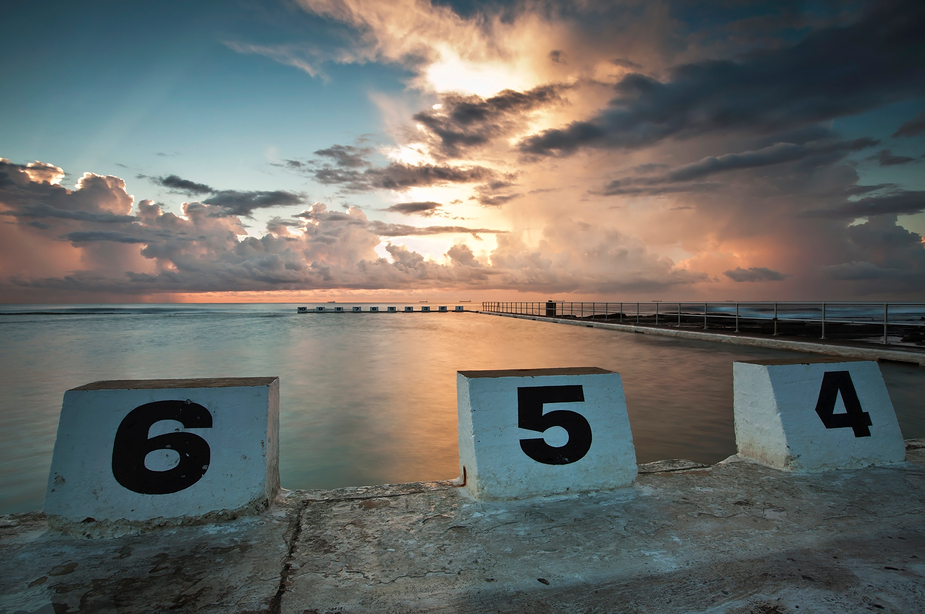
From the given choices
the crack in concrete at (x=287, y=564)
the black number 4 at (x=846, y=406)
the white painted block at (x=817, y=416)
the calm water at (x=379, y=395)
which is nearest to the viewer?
the crack in concrete at (x=287, y=564)

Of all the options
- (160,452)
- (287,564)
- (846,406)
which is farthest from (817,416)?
(160,452)

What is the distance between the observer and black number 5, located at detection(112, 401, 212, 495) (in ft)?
9.29

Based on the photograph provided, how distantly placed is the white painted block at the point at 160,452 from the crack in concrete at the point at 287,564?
26 centimetres

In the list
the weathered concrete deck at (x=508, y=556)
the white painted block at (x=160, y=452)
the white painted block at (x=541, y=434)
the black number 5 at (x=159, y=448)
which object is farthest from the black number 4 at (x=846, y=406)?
the black number 5 at (x=159, y=448)

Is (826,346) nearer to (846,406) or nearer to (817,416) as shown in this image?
(846,406)

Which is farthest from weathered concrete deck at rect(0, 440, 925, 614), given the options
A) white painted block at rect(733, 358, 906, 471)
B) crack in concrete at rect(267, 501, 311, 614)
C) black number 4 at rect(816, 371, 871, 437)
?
black number 4 at rect(816, 371, 871, 437)

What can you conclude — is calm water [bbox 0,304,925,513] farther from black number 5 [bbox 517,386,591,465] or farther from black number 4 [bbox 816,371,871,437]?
A: black number 5 [bbox 517,386,591,465]

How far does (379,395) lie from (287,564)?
311 inches

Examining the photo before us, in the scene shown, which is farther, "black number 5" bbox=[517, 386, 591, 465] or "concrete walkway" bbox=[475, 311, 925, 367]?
"concrete walkway" bbox=[475, 311, 925, 367]

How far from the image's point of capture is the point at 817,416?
12.5 ft

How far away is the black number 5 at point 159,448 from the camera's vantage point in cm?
283

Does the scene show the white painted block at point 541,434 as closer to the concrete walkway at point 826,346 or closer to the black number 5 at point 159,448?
the black number 5 at point 159,448

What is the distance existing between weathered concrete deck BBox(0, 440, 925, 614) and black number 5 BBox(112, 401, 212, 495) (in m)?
0.30

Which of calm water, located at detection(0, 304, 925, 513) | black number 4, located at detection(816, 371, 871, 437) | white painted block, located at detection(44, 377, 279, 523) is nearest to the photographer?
white painted block, located at detection(44, 377, 279, 523)
